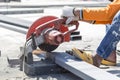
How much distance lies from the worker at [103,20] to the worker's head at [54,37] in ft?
0.87

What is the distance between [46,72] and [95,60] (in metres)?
0.70

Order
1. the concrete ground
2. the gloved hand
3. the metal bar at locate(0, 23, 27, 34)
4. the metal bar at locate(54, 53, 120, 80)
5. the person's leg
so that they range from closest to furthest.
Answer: the metal bar at locate(54, 53, 120, 80)
the person's leg
the concrete ground
the gloved hand
the metal bar at locate(0, 23, 27, 34)

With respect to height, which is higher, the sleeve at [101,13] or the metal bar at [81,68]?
the sleeve at [101,13]

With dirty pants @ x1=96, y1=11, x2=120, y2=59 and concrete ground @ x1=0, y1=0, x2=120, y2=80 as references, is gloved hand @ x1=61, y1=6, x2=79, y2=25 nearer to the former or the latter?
dirty pants @ x1=96, y1=11, x2=120, y2=59

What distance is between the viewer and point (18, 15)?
43.1 ft

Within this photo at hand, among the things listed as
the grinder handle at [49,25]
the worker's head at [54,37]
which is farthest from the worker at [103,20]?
the worker's head at [54,37]

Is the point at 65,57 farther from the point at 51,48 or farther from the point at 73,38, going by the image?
the point at 73,38

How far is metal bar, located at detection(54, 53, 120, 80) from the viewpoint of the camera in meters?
4.57

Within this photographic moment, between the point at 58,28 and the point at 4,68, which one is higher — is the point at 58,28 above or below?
above

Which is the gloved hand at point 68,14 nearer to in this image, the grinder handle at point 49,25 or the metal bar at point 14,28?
the grinder handle at point 49,25

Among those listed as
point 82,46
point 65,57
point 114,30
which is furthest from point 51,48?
point 82,46

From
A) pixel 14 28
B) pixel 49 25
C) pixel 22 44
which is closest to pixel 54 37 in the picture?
pixel 49 25

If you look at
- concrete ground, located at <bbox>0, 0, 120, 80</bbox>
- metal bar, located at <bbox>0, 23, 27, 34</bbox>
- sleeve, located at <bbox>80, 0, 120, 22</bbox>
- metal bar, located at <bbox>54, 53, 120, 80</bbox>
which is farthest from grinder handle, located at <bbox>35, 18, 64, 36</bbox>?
metal bar, located at <bbox>0, 23, 27, 34</bbox>

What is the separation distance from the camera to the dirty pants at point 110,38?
17.0ft
